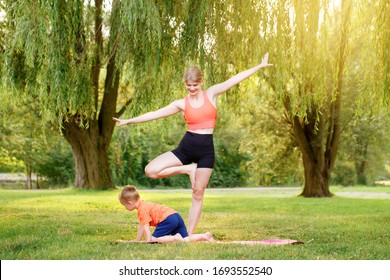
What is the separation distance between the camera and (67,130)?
21266 mm

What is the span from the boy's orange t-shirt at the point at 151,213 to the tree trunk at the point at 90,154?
1451 centimetres

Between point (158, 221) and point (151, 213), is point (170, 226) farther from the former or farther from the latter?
point (151, 213)

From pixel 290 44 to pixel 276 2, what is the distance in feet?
2.21

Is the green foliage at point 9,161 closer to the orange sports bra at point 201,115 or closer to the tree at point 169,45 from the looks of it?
the tree at point 169,45

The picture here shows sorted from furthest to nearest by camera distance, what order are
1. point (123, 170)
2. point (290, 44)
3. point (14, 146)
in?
point (123, 170) < point (14, 146) < point (290, 44)

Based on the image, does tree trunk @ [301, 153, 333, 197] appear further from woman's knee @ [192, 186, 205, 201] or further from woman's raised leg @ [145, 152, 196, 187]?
woman's raised leg @ [145, 152, 196, 187]

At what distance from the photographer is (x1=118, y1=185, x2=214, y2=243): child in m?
6.84

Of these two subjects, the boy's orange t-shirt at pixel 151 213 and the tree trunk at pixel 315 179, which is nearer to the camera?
the boy's orange t-shirt at pixel 151 213

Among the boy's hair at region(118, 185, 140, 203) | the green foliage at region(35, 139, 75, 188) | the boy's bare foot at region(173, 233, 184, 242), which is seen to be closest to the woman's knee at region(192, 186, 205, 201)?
the boy's bare foot at region(173, 233, 184, 242)

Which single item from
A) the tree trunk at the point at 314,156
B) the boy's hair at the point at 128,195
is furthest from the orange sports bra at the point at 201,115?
the tree trunk at the point at 314,156

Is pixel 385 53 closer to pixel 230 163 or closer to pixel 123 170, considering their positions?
pixel 123 170

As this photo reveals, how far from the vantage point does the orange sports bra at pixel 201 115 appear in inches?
261
